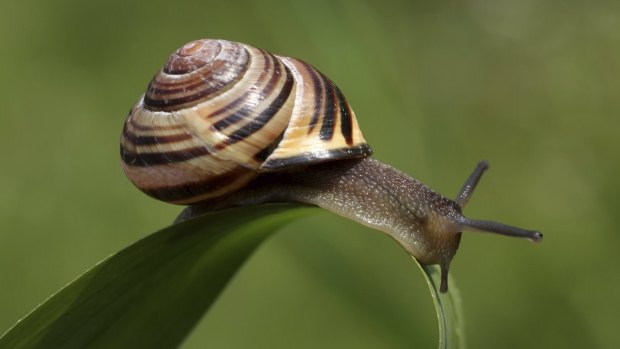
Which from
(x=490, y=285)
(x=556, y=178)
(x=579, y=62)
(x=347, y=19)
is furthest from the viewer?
(x=579, y=62)

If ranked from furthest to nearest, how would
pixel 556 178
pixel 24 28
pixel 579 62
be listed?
1. pixel 24 28
2. pixel 579 62
3. pixel 556 178

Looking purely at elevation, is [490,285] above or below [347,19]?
below

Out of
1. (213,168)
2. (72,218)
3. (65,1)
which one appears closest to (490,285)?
(213,168)

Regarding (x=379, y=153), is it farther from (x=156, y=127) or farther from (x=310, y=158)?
(x=156, y=127)

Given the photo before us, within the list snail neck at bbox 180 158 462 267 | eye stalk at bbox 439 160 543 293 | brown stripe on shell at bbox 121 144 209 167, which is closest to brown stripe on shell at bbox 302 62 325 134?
snail neck at bbox 180 158 462 267

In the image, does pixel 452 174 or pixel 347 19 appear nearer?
pixel 347 19

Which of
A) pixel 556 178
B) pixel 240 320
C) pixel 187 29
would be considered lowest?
pixel 240 320

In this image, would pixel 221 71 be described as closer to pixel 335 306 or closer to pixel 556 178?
pixel 335 306
